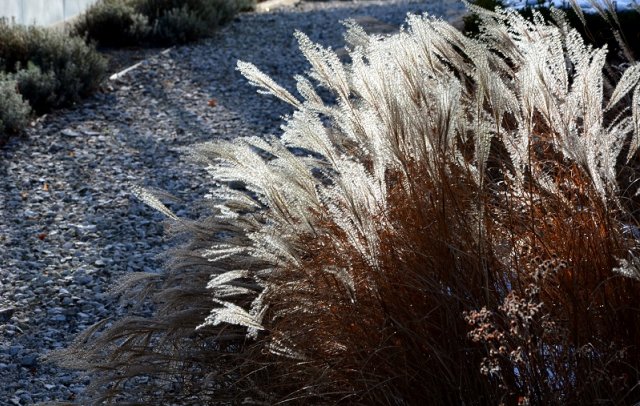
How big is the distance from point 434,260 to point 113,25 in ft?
23.7

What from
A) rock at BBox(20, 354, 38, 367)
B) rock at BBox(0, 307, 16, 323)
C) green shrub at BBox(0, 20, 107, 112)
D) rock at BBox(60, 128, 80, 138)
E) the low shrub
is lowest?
the low shrub

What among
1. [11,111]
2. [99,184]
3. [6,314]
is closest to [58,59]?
[11,111]

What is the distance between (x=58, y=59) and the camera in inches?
289

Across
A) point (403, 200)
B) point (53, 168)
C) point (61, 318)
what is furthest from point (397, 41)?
point (53, 168)

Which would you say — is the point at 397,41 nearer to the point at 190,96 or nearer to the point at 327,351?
the point at 327,351

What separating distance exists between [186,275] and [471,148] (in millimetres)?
964

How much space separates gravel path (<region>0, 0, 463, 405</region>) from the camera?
12.8ft

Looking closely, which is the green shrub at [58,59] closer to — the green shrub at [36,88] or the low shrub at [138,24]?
the green shrub at [36,88]

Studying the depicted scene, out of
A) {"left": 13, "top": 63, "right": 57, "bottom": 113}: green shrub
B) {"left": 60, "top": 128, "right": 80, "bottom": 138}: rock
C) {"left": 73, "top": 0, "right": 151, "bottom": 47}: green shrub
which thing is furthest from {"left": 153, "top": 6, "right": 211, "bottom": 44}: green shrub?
{"left": 60, "top": 128, "right": 80, "bottom": 138}: rock

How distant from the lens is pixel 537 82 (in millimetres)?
2250

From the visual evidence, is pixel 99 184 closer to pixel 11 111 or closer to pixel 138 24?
pixel 11 111

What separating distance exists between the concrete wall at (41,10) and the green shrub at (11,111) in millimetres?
1960

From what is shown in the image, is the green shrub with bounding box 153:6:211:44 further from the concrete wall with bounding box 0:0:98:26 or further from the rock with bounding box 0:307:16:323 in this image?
the rock with bounding box 0:307:16:323

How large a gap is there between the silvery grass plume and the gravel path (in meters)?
0.73
